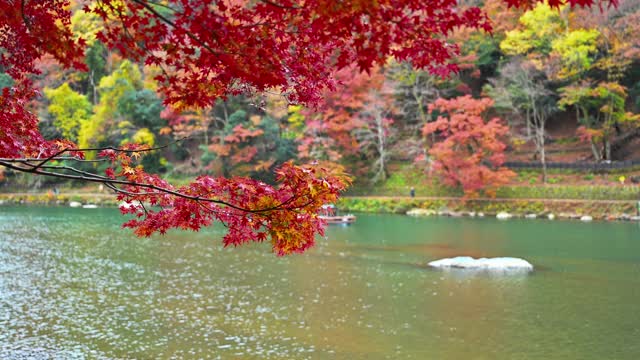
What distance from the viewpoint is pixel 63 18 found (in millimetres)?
5160

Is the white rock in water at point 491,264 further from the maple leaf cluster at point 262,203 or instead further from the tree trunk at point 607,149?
the tree trunk at point 607,149

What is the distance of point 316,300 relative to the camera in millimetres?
13102

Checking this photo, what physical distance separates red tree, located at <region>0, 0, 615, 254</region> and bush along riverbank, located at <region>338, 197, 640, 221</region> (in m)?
27.4

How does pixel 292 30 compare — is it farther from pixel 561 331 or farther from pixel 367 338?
pixel 561 331

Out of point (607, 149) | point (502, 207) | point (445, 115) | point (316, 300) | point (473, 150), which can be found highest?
point (445, 115)

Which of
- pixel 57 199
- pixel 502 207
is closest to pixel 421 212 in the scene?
pixel 502 207

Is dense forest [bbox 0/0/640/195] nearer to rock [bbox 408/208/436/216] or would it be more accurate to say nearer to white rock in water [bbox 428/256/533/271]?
rock [bbox 408/208/436/216]

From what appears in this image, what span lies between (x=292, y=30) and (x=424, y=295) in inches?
395

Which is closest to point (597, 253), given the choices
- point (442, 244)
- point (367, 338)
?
point (442, 244)

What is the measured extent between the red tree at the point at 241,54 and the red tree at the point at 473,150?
27.4 meters

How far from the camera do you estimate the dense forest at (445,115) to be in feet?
107

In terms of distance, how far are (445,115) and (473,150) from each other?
5.34 m

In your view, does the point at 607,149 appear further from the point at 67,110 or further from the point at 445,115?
the point at 67,110

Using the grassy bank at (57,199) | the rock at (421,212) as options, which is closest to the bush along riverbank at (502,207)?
the rock at (421,212)
